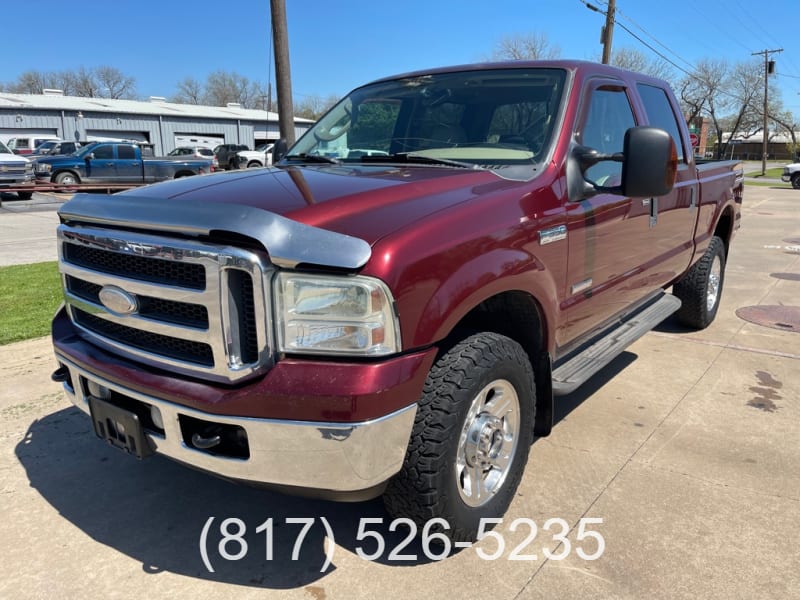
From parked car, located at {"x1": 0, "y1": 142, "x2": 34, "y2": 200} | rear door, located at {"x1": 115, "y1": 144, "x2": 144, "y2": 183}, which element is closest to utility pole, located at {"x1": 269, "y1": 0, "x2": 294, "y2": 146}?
parked car, located at {"x1": 0, "y1": 142, "x2": 34, "y2": 200}

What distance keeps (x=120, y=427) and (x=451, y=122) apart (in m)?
2.22

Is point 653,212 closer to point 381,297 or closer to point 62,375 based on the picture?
point 381,297

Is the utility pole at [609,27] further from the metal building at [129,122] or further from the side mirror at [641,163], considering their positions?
the side mirror at [641,163]

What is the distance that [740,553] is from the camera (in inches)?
101

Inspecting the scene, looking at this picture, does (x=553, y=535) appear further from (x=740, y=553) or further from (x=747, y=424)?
(x=747, y=424)

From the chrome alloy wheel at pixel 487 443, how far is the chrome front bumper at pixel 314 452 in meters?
0.41

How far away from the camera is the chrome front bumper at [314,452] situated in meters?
2.00

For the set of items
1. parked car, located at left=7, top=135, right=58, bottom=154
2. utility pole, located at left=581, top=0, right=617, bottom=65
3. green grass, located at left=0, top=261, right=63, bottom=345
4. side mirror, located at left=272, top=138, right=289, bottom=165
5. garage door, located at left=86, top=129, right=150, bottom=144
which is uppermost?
utility pole, located at left=581, top=0, right=617, bottom=65

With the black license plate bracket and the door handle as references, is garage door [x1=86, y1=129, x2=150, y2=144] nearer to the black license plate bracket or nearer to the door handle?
the door handle

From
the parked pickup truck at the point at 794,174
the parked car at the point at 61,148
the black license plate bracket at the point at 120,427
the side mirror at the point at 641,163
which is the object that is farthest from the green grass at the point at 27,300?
the parked pickup truck at the point at 794,174

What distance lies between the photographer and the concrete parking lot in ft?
7.95

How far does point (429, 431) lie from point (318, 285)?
2.18ft

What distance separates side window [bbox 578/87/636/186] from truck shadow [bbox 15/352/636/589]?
2074 mm

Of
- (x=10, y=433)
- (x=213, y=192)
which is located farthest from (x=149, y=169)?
(x=213, y=192)
